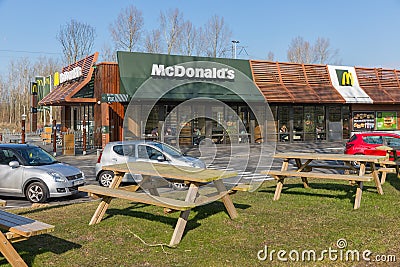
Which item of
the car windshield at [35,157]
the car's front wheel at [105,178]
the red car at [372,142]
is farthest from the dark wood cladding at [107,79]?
the red car at [372,142]

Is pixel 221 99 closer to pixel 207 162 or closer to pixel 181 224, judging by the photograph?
pixel 207 162

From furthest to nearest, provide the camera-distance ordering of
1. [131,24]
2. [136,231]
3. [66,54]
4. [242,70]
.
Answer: [66,54] < [131,24] < [242,70] < [136,231]

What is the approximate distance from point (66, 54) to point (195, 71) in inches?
1406

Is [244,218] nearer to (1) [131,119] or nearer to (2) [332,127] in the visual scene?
(1) [131,119]

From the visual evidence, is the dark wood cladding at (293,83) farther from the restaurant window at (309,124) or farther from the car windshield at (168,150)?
the car windshield at (168,150)

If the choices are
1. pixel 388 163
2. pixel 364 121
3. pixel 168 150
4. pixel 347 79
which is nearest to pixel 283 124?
pixel 347 79

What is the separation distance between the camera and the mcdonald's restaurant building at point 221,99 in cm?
2595

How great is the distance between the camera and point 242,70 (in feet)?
98.1

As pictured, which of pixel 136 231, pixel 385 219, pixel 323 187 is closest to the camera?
pixel 136 231

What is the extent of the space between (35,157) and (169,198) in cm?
571

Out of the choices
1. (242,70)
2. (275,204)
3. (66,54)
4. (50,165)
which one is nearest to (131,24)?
(66,54)

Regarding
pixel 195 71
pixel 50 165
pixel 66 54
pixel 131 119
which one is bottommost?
pixel 50 165

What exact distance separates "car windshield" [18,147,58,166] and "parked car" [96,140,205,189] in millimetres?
1810

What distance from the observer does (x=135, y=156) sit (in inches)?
508
